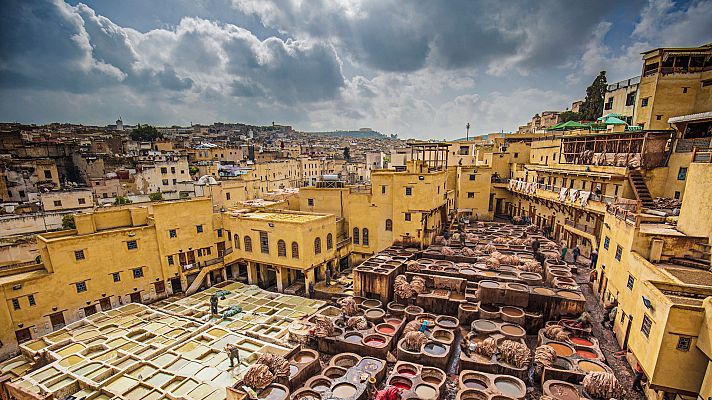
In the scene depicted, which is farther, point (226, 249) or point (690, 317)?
point (226, 249)

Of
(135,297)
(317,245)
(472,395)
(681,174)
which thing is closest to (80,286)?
(135,297)

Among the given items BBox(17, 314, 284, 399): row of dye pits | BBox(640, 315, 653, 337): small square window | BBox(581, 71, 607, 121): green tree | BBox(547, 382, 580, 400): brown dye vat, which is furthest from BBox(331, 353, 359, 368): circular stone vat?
BBox(581, 71, 607, 121): green tree

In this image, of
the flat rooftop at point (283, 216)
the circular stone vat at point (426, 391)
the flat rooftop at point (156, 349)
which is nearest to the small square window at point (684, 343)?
the circular stone vat at point (426, 391)

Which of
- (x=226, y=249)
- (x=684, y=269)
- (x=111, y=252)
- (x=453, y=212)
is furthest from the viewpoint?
(x=453, y=212)

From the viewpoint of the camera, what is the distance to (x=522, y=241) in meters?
28.6

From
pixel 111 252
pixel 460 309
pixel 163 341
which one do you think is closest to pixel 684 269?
pixel 460 309

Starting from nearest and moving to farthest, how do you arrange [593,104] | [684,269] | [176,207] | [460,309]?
[684,269], [460,309], [176,207], [593,104]

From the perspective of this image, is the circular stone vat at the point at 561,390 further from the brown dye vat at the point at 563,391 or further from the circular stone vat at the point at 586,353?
the circular stone vat at the point at 586,353

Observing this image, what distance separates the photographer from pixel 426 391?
47.2 feet

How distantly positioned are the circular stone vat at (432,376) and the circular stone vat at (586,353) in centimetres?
701

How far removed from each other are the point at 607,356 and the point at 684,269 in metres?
5.45

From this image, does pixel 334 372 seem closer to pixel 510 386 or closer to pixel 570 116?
pixel 510 386

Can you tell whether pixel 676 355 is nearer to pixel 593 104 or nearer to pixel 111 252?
pixel 111 252

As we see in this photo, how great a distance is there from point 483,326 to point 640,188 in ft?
54.8
